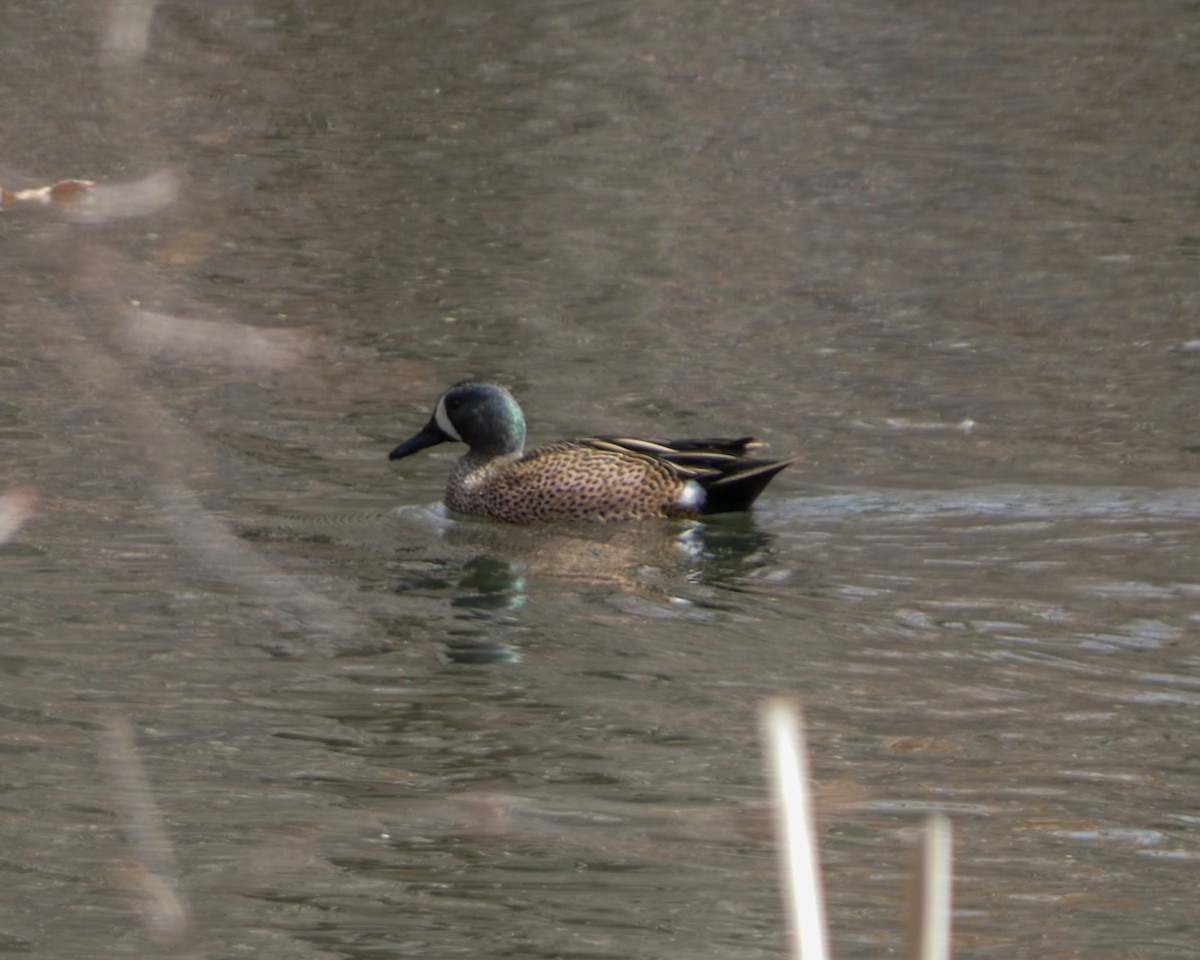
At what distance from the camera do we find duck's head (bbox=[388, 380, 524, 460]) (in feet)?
31.6

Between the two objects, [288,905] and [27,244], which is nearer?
[288,905]

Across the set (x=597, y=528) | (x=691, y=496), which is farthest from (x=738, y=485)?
(x=597, y=528)

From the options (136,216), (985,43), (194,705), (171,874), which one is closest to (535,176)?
(136,216)

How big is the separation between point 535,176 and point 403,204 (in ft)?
3.87

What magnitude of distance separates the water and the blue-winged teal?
15 centimetres

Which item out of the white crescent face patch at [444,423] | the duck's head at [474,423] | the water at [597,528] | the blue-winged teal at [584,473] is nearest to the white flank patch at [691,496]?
the blue-winged teal at [584,473]

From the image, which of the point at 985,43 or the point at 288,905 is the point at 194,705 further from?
the point at 985,43

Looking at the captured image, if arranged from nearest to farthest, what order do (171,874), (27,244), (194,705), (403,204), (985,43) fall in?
(171,874), (194,705), (27,244), (403,204), (985,43)

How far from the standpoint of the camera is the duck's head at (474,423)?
Answer: 9.62 m

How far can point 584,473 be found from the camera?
364 inches

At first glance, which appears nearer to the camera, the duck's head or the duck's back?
the duck's back

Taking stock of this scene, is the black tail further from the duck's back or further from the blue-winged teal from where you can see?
the duck's back

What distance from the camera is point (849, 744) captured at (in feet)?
20.1

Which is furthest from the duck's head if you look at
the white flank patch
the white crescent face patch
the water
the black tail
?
the black tail
